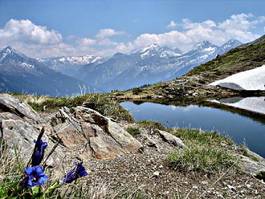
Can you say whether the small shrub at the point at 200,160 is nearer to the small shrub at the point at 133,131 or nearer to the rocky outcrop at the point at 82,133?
the rocky outcrop at the point at 82,133

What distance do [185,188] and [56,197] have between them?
5473mm

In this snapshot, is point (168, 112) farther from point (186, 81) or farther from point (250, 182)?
point (250, 182)

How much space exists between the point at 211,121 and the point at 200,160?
15.3m

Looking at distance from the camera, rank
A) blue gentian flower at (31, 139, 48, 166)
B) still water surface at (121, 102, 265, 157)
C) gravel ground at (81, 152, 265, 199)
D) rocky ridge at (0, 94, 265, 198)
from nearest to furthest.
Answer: blue gentian flower at (31, 139, 48, 166) < rocky ridge at (0, 94, 265, 198) < gravel ground at (81, 152, 265, 199) < still water surface at (121, 102, 265, 157)

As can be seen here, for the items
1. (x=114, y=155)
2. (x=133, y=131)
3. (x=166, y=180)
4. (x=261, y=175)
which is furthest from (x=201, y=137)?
(x=166, y=180)

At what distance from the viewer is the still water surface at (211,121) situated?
1914cm

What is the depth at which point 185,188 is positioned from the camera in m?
8.59

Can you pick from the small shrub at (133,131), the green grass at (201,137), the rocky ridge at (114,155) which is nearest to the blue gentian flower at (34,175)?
the rocky ridge at (114,155)

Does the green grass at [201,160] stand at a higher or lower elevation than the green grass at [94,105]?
lower

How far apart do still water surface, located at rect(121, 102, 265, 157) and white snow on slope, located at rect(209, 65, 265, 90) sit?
1082 centimetres

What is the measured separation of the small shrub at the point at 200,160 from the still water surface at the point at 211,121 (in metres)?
7.02

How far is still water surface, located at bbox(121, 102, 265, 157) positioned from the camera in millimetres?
19144

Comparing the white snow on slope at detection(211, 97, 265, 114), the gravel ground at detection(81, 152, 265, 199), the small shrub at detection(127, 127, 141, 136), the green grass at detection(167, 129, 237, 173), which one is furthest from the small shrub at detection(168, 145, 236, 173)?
the white snow on slope at detection(211, 97, 265, 114)

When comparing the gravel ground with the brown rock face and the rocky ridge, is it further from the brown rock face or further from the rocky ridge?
the brown rock face
